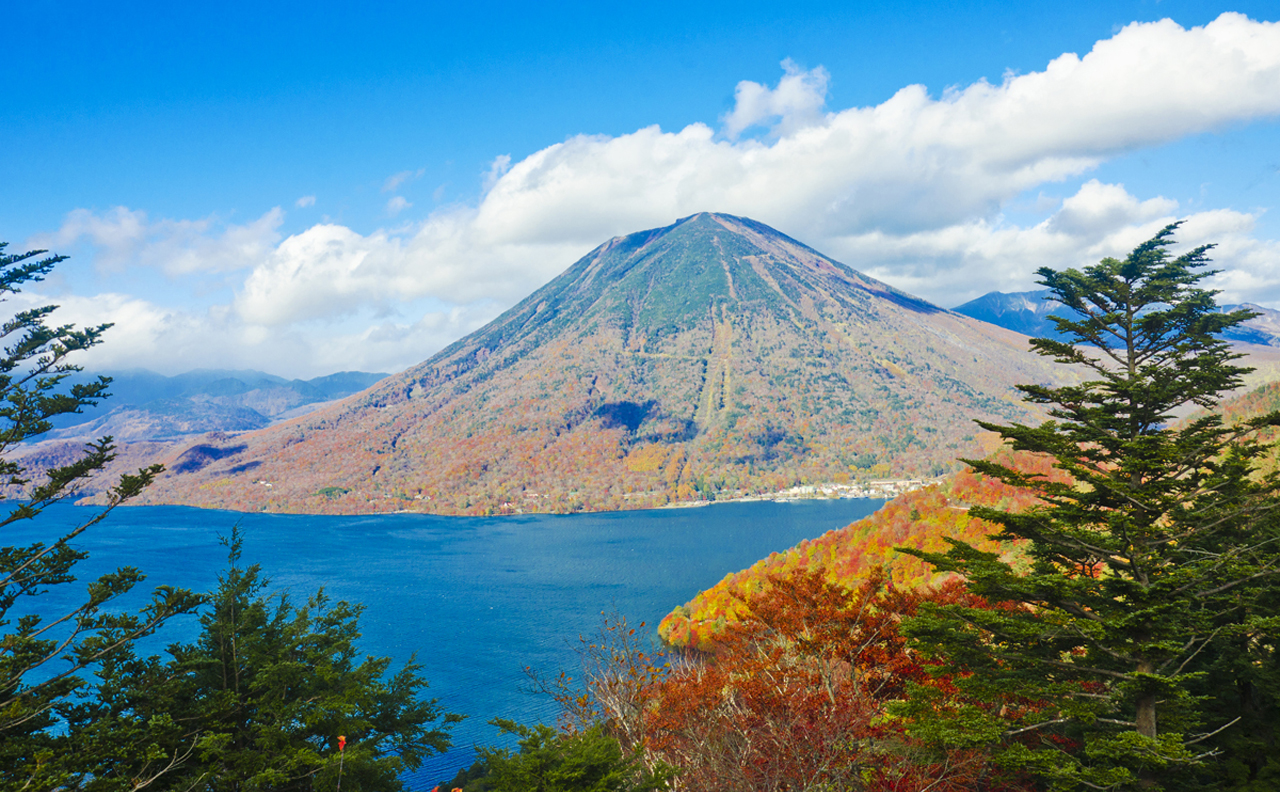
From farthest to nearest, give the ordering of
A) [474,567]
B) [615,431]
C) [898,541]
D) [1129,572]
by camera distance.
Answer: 1. [615,431]
2. [474,567]
3. [898,541]
4. [1129,572]

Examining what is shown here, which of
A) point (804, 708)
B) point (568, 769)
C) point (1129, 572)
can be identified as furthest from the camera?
point (804, 708)

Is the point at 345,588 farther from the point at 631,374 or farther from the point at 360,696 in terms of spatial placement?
the point at 631,374

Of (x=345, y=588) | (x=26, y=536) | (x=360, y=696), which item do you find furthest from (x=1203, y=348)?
(x=26, y=536)

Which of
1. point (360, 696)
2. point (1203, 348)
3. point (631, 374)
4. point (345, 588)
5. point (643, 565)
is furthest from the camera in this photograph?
point (631, 374)

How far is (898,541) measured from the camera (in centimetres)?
3744

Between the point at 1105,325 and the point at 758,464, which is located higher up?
the point at 1105,325

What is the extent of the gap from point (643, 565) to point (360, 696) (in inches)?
1903

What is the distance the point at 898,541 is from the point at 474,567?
129ft

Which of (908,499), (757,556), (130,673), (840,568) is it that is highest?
(130,673)

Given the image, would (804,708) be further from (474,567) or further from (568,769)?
(474,567)

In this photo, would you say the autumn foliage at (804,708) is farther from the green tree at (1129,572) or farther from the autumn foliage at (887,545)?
the autumn foliage at (887,545)

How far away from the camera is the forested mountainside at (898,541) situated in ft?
107

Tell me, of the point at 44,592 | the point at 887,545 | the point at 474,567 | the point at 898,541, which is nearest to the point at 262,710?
the point at 44,592

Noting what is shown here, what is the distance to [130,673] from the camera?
9.94 m
